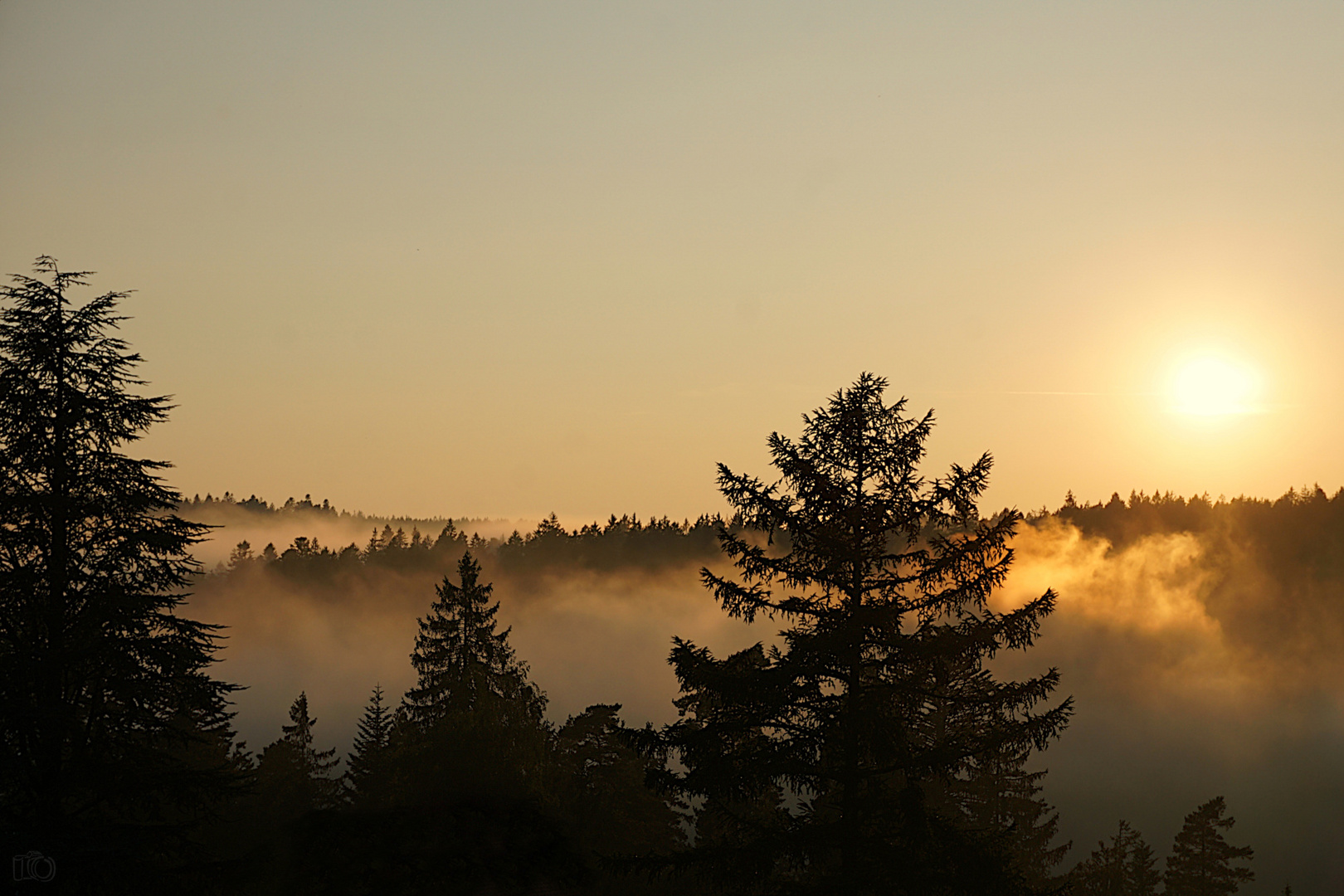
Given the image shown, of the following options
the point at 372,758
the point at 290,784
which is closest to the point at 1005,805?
the point at 372,758

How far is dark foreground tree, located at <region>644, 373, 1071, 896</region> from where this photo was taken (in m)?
17.8

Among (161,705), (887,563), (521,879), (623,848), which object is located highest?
(887,563)

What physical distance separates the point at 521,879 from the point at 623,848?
25998 mm

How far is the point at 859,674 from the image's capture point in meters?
18.4

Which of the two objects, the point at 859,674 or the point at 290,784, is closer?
the point at 859,674

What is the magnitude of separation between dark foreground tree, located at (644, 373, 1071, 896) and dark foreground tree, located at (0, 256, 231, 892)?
8.27 m

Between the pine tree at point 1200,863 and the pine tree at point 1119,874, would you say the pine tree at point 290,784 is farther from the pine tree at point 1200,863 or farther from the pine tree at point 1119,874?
the pine tree at point 1200,863

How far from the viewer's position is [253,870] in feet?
61.5

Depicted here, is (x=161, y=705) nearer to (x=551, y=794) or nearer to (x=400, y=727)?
(x=551, y=794)

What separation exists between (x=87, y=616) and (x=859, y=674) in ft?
40.9

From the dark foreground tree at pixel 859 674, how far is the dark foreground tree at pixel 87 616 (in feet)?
27.1

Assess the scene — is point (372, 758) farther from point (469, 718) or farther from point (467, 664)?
point (469, 718)

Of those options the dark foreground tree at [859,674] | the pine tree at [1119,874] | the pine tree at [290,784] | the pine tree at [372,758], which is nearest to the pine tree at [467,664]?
the pine tree at [372,758]

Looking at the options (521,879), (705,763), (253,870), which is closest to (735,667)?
(705,763)
